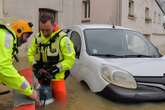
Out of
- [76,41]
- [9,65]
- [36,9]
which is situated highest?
[36,9]

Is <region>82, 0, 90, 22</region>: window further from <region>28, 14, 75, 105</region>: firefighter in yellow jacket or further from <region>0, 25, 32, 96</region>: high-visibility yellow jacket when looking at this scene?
<region>0, 25, 32, 96</region>: high-visibility yellow jacket

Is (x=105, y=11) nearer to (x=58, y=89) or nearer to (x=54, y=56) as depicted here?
(x=54, y=56)

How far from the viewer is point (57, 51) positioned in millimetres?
6062

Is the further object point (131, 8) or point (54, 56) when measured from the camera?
point (131, 8)

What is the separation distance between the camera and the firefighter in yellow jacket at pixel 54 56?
5.91 m

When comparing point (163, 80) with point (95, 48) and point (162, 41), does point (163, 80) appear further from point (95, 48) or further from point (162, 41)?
point (162, 41)

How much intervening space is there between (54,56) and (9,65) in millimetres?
1770

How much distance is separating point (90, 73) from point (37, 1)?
1066 centimetres

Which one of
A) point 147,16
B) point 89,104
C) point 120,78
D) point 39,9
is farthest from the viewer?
point 147,16

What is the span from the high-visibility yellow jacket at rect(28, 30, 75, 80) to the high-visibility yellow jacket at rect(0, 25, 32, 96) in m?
1.43

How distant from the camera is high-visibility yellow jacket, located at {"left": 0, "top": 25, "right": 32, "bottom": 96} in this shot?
4.36 meters

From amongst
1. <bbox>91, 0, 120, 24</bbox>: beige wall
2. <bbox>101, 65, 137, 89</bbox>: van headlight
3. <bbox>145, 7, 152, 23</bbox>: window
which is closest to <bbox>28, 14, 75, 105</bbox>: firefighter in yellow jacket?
<bbox>101, 65, 137, 89</bbox>: van headlight

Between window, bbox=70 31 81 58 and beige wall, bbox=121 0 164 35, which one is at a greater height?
beige wall, bbox=121 0 164 35

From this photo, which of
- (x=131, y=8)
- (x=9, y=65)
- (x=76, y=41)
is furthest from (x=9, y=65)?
(x=131, y=8)
